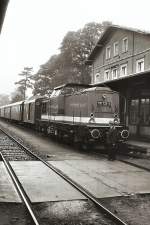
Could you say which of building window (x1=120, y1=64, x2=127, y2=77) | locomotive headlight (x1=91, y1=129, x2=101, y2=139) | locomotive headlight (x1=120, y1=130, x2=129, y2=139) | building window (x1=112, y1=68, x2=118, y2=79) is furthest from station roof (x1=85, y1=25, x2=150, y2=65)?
locomotive headlight (x1=91, y1=129, x2=101, y2=139)

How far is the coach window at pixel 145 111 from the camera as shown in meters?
18.9

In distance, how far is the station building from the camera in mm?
Result: 18531

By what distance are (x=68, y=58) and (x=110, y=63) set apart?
1956 centimetres

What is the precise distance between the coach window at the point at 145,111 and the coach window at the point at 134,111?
42 cm

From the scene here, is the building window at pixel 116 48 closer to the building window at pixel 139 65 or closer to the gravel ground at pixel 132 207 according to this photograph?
the building window at pixel 139 65

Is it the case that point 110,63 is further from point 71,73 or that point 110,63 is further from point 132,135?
point 71,73

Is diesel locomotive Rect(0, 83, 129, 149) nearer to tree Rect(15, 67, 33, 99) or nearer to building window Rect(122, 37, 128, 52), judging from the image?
building window Rect(122, 37, 128, 52)

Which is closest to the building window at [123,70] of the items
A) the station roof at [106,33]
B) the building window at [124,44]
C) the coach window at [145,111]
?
the building window at [124,44]

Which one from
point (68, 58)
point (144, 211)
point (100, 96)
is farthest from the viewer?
point (68, 58)

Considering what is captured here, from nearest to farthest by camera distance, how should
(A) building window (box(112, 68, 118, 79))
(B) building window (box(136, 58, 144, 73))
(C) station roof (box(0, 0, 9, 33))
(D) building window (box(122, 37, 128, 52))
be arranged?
(C) station roof (box(0, 0, 9, 33)) < (B) building window (box(136, 58, 144, 73)) < (D) building window (box(122, 37, 128, 52)) < (A) building window (box(112, 68, 118, 79))

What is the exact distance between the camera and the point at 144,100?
1920 centimetres

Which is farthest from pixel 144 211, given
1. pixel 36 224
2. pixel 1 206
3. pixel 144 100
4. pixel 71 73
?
pixel 71 73

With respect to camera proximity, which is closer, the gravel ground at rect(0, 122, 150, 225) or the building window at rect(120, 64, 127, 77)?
the gravel ground at rect(0, 122, 150, 225)

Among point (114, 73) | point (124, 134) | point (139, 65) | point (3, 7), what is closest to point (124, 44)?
point (114, 73)
